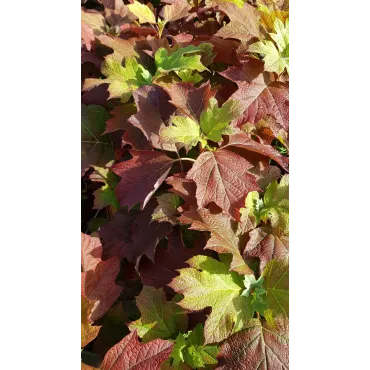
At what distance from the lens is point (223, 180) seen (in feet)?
2.27

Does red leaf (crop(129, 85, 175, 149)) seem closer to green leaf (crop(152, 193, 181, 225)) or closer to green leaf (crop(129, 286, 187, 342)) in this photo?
green leaf (crop(152, 193, 181, 225))

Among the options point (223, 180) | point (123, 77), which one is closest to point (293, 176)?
point (223, 180)

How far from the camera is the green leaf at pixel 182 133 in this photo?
695 millimetres

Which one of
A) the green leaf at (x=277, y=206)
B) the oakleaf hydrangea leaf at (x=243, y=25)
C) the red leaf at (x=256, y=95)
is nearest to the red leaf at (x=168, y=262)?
the green leaf at (x=277, y=206)

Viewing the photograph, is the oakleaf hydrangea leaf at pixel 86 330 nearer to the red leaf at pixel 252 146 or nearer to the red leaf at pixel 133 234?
the red leaf at pixel 133 234

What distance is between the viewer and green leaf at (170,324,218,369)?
69cm

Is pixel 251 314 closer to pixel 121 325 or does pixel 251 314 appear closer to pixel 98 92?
pixel 121 325

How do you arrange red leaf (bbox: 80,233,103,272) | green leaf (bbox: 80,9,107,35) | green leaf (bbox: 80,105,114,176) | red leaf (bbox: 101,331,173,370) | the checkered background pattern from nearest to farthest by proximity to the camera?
the checkered background pattern < red leaf (bbox: 101,331,173,370) < red leaf (bbox: 80,233,103,272) < green leaf (bbox: 80,105,114,176) < green leaf (bbox: 80,9,107,35)

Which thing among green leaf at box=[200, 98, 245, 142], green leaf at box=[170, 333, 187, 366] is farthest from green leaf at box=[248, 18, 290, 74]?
green leaf at box=[170, 333, 187, 366]

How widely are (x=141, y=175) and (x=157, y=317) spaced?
22 cm

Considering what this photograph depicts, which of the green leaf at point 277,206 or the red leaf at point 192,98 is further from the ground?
the red leaf at point 192,98

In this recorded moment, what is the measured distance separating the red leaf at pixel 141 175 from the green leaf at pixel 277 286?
0.68ft

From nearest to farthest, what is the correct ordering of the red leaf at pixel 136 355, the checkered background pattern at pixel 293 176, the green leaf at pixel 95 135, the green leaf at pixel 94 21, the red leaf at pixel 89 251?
the checkered background pattern at pixel 293 176 → the red leaf at pixel 136 355 → the red leaf at pixel 89 251 → the green leaf at pixel 95 135 → the green leaf at pixel 94 21
